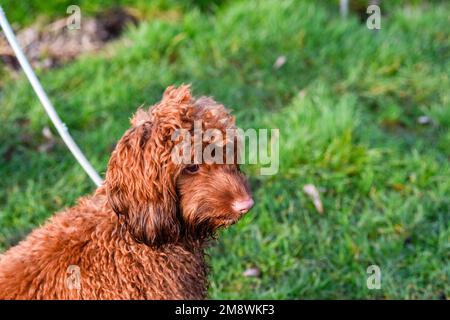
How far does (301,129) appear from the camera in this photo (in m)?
4.65

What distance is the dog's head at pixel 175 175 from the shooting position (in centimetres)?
254

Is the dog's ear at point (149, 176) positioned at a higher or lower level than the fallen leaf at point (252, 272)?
higher

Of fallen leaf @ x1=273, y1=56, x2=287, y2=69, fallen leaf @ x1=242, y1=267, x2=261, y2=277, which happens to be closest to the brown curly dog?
fallen leaf @ x1=242, y1=267, x2=261, y2=277

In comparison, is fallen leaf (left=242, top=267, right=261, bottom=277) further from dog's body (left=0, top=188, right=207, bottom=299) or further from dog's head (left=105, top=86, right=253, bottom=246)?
dog's head (left=105, top=86, right=253, bottom=246)

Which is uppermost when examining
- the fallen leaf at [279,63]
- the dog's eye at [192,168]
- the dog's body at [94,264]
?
the fallen leaf at [279,63]

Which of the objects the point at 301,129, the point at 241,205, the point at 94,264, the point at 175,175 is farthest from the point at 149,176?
the point at 301,129

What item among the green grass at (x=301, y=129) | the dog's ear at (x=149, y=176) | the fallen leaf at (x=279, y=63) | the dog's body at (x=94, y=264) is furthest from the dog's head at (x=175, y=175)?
the fallen leaf at (x=279, y=63)

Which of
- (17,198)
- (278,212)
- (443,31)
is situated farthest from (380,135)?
(17,198)

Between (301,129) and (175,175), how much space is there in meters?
2.22

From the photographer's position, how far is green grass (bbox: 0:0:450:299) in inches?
154

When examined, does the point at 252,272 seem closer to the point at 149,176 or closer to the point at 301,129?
the point at 301,129

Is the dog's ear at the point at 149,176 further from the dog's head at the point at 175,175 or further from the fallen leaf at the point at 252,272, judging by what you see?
the fallen leaf at the point at 252,272

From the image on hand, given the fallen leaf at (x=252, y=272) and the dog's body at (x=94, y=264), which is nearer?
the dog's body at (x=94, y=264)
